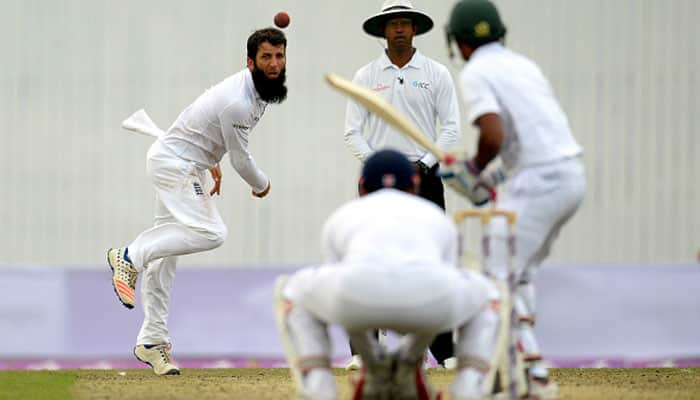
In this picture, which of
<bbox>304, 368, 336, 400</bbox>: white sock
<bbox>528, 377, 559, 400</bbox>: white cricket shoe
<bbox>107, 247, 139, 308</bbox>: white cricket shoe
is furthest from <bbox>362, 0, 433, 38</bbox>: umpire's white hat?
<bbox>304, 368, 336, 400</bbox>: white sock

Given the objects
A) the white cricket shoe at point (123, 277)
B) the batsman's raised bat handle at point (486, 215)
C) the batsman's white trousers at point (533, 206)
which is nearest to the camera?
the batsman's raised bat handle at point (486, 215)

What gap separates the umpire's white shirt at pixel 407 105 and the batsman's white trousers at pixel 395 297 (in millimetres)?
2915

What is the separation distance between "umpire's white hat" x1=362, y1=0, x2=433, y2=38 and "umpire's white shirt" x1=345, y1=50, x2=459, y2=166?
0.71 ft

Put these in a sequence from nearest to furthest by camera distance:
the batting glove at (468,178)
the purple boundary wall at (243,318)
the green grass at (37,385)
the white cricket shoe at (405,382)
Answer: the white cricket shoe at (405,382)
the batting glove at (468,178)
the green grass at (37,385)
the purple boundary wall at (243,318)

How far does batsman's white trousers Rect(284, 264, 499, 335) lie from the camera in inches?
158

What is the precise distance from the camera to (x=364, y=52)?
886cm

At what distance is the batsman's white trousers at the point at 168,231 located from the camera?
689cm

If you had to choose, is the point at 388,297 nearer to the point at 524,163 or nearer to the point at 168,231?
the point at 524,163

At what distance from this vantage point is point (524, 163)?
16.1 feet

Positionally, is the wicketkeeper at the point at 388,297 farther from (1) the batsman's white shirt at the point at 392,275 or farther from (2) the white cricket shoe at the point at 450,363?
(2) the white cricket shoe at the point at 450,363

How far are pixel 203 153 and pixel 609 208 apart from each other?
3106 mm

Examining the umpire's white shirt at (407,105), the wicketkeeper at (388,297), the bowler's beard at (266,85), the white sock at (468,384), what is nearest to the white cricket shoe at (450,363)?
the umpire's white shirt at (407,105)

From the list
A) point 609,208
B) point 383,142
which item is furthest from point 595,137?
point 383,142

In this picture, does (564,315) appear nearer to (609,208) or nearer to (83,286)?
(609,208)
